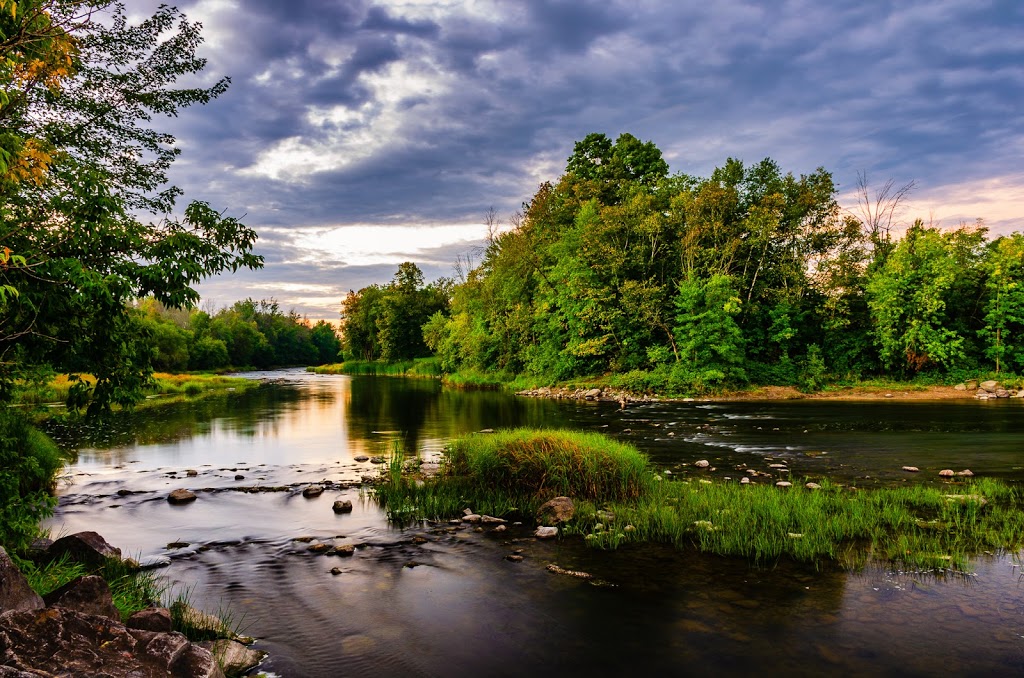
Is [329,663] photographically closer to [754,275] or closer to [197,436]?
[197,436]

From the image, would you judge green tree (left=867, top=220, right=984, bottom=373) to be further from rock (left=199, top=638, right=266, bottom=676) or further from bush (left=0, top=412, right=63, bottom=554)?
bush (left=0, top=412, right=63, bottom=554)

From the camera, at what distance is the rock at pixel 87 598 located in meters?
5.98

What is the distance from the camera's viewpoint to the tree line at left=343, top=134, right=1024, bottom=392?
147ft

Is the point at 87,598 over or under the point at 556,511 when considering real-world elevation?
over

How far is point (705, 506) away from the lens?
12.3 metres

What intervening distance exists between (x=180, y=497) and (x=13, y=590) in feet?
35.1

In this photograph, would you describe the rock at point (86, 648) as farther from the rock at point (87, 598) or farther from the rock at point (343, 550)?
the rock at point (343, 550)

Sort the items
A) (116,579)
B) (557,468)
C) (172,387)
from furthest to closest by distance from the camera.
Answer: (172,387)
(557,468)
(116,579)

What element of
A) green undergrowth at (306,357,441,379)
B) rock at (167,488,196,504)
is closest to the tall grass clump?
rock at (167,488,196,504)

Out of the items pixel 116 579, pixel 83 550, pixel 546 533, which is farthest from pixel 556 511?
pixel 83 550

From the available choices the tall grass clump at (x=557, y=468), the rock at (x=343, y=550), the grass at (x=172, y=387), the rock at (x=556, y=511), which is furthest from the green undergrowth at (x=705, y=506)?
the grass at (x=172, y=387)

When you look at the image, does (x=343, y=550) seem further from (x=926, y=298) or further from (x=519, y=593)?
(x=926, y=298)

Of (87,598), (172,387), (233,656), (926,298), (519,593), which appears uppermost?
(926,298)

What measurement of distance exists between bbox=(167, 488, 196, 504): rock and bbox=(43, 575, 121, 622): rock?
31.5 feet
